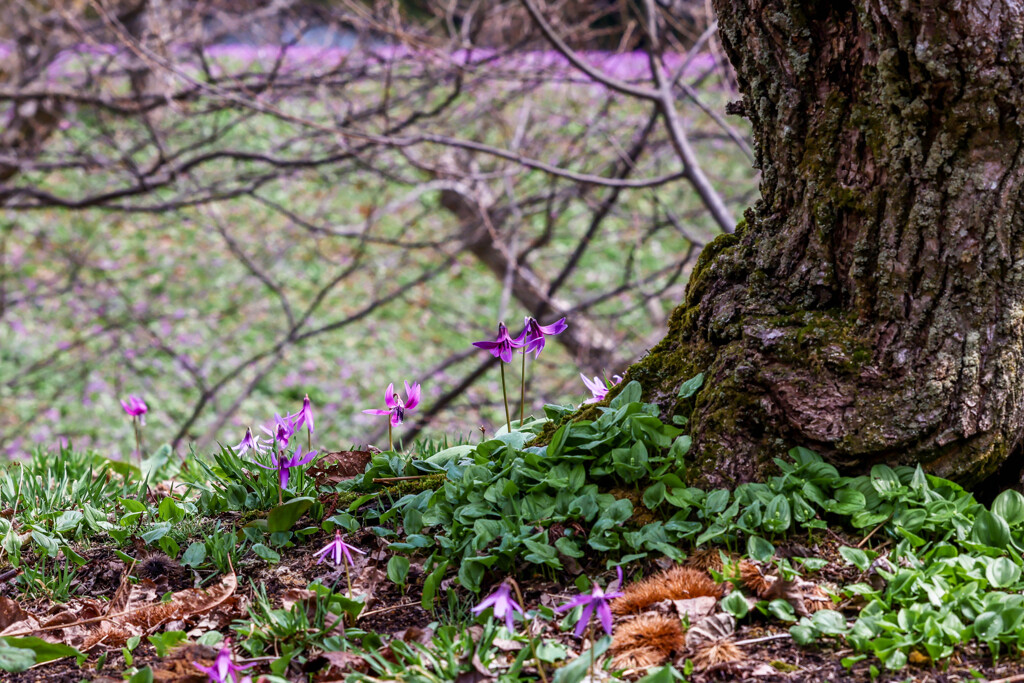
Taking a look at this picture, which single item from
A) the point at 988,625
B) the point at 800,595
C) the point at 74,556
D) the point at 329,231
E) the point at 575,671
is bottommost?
the point at 988,625

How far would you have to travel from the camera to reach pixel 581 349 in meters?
6.76

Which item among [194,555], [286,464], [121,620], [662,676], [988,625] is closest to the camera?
[662,676]

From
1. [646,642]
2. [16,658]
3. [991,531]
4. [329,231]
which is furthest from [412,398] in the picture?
[329,231]

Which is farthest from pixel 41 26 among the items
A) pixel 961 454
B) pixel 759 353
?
pixel 961 454

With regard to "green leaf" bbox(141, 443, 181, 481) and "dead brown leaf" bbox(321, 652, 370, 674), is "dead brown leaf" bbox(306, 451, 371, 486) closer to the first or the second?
"dead brown leaf" bbox(321, 652, 370, 674)

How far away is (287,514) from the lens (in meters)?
2.10

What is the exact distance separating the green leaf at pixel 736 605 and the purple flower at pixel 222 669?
3.08 feet

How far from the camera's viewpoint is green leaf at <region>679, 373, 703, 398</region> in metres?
2.10

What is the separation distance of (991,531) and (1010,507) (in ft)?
0.35

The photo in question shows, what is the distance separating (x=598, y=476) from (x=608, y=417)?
0.16m

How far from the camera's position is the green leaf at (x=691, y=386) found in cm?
210

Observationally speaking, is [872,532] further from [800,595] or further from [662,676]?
[662,676]

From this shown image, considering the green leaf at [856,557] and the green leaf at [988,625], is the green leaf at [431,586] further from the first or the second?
the green leaf at [988,625]

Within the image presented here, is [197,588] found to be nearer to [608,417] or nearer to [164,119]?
[608,417]
